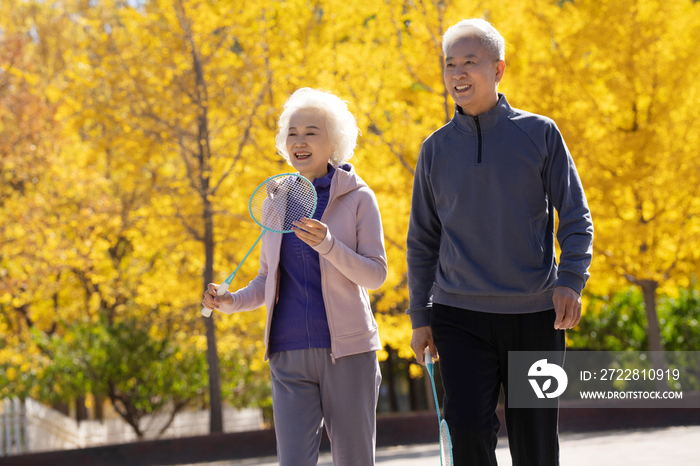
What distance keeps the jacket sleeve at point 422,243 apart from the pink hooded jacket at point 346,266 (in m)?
0.15

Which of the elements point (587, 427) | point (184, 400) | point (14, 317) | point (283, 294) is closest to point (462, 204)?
point (283, 294)

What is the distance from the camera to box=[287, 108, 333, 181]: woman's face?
9.80 feet

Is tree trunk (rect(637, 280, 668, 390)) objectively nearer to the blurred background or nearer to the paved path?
the blurred background

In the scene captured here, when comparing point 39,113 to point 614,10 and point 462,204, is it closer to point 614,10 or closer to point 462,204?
point 614,10

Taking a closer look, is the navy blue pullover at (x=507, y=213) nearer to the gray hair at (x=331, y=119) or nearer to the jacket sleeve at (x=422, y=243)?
the jacket sleeve at (x=422, y=243)

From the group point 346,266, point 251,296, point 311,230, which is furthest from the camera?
point 251,296

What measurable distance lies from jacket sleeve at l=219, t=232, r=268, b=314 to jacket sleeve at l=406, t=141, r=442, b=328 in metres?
0.63

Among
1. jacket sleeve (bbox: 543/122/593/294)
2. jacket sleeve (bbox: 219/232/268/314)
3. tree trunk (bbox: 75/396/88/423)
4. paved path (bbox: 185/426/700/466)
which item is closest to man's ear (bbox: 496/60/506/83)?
jacket sleeve (bbox: 543/122/593/294)

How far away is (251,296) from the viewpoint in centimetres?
311

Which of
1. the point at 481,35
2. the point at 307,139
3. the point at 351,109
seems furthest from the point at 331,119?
the point at 351,109

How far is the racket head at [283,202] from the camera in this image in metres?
2.88

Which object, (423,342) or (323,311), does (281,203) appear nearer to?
(323,311)

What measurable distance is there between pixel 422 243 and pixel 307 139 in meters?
0.64

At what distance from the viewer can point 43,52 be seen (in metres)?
16.0
